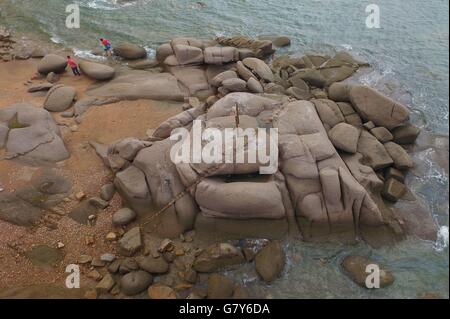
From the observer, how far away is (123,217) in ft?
42.3

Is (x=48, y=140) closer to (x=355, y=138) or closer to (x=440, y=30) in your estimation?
(x=355, y=138)

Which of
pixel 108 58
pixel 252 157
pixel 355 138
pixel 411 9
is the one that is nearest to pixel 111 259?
pixel 252 157

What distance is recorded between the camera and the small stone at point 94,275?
11781 millimetres

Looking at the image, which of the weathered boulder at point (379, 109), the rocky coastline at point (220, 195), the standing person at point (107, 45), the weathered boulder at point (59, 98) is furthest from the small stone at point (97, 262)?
the standing person at point (107, 45)

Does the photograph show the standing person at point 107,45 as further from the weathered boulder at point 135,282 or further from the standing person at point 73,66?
the weathered boulder at point 135,282

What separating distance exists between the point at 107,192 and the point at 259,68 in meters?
9.96

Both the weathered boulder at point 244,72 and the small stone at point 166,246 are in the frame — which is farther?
the weathered boulder at point 244,72

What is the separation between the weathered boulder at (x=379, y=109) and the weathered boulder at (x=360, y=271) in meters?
6.25

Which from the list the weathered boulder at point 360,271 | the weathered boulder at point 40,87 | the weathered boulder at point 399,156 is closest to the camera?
the weathered boulder at point 360,271

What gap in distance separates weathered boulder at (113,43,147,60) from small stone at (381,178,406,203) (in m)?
15.0

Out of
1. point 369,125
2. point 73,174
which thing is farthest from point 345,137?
point 73,174

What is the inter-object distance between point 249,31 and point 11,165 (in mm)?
16484

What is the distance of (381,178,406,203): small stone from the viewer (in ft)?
44.1

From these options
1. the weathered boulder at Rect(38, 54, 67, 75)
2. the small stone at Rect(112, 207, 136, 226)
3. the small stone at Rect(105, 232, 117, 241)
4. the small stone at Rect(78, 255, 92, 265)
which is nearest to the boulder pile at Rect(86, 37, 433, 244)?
the small stone at Rect(112, 207, 136, 226)
